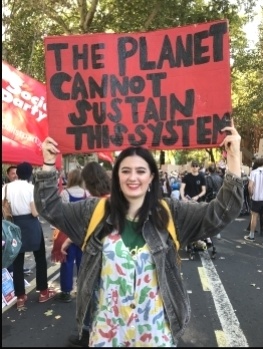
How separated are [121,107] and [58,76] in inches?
19.3

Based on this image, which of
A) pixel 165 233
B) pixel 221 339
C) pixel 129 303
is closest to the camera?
pixel 129 303

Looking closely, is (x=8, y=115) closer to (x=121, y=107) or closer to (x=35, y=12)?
(x=121, y=107)

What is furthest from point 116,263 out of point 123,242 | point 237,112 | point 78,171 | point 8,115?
point 237,112

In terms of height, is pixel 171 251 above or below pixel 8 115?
below

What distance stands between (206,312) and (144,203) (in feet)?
9.79

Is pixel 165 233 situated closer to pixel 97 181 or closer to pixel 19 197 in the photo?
pixel 97 181

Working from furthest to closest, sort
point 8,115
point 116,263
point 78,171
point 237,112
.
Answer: point 237,112 < point 78,171 < point 8,115 < point 116,263

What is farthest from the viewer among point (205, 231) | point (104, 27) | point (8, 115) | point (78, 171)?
point (104, 27)

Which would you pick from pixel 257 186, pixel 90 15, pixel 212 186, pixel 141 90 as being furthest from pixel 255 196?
pixel 90 15

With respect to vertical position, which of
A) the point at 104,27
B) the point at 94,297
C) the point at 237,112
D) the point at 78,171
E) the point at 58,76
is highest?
the point at 104,27

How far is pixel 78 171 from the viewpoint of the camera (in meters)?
5.69

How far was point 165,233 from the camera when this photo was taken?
2311mm

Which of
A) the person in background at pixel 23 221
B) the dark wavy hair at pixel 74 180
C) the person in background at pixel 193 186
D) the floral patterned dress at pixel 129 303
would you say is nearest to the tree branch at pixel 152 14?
the person in background at pixel 193 186

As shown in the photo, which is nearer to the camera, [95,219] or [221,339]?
[95,219]
